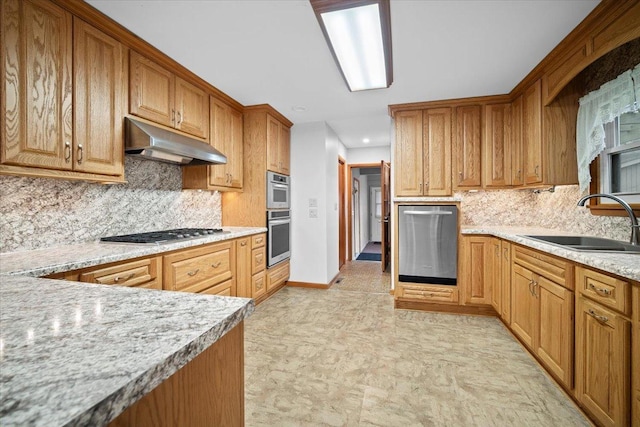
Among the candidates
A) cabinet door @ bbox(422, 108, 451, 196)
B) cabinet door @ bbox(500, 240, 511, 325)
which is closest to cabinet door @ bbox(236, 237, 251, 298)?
cabinet door @ bbox(422, 108, 451, 196)

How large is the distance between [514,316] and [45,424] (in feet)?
9.66

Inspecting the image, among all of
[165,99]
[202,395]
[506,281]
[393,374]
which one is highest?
[165,99]

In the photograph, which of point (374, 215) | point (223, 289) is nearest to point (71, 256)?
point (223, 289)

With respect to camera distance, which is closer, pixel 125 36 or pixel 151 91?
pixel 125 36

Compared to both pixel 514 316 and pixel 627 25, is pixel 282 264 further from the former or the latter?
pixel 627 25

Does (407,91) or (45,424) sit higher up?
(407,91)

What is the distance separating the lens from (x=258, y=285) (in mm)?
3428

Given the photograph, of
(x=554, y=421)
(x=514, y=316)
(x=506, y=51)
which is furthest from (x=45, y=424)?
(x=506, y=51)

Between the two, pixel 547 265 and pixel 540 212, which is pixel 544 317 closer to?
pixel 547 265

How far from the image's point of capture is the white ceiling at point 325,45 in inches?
73.4

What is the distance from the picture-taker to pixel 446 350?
7.75 ft

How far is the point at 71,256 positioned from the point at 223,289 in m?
1.34

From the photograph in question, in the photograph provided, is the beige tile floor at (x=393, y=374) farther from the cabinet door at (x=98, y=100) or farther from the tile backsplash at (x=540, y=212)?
the cabinet door at (x=98, y=100)

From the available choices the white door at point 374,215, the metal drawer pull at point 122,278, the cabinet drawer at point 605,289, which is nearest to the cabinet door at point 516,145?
the cabinet drawer at point 605,289
